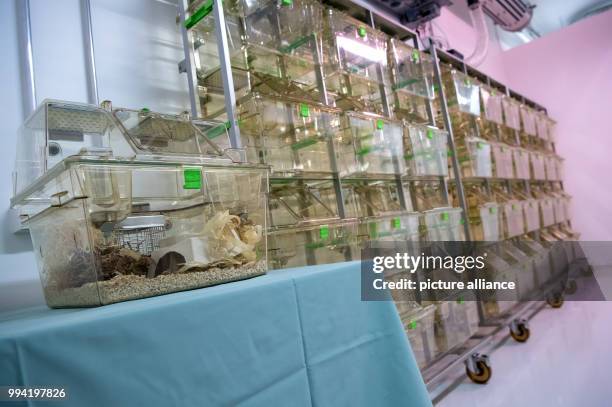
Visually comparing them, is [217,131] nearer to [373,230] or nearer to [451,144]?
[373,230]

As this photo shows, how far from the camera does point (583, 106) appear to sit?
15.9 feet

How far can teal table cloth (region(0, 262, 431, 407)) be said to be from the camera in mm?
506

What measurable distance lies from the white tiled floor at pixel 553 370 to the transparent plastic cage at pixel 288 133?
51.8 inches

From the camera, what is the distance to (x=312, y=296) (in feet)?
2.73

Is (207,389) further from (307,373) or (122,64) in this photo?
(122,64)

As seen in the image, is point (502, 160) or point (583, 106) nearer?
point (502, 160)

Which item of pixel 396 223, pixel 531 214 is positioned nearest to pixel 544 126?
pixel 531 214

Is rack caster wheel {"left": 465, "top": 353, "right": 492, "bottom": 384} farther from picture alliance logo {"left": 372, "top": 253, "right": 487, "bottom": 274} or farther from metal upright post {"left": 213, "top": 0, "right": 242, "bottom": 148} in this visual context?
metal upright post {"left": 213, "top": 0, "right": 242, "bottom": 148}

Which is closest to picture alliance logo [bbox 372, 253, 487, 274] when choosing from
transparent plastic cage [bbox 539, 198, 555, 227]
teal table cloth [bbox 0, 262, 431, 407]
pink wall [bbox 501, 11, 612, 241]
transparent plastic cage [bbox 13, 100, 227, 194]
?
teal table cloth [bbox 0, 262, 431, 407]

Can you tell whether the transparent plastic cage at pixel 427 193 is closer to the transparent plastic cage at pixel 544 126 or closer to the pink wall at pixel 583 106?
the transparent plastic cage at pixel 544 126

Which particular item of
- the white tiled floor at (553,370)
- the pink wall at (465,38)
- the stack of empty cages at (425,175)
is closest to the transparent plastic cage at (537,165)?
the pink wall at (465,38)

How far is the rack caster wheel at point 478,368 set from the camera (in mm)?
1950

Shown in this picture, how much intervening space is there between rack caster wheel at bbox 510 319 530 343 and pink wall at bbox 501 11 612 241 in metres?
3.09

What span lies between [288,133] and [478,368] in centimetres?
154
